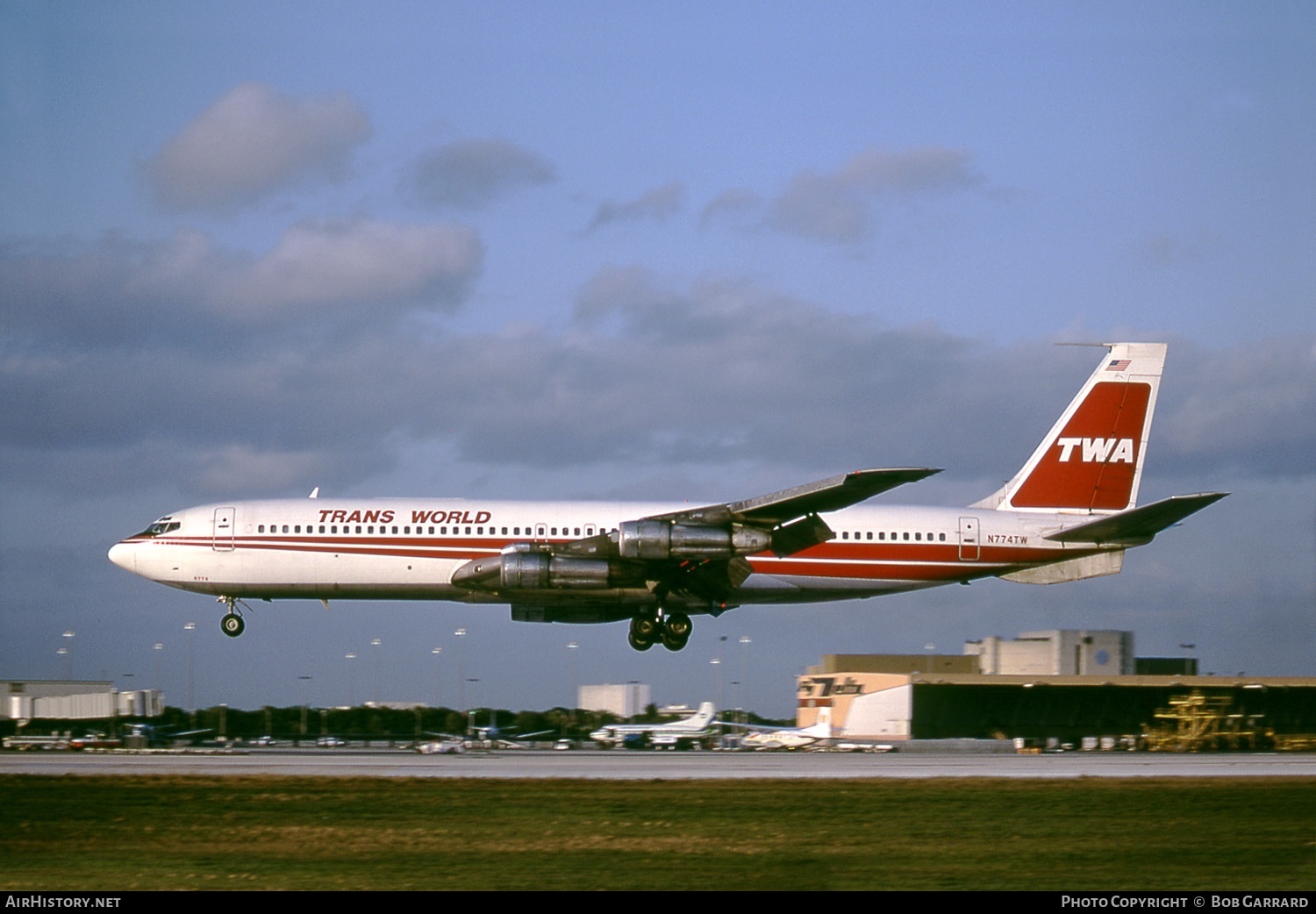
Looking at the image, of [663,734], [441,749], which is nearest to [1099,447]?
[441,749]

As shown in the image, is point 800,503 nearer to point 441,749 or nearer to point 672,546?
point 672,546

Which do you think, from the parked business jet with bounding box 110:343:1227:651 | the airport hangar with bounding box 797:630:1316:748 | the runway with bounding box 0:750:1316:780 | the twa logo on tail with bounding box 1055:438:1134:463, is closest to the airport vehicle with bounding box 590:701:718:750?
the airport hangar with bounding box 797:630:1316:748

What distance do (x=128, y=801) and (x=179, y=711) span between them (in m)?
62.3

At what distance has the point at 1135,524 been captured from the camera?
42281 mm

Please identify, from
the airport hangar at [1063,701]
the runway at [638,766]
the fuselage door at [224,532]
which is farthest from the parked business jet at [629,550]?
the airport hangar at [1063,701]

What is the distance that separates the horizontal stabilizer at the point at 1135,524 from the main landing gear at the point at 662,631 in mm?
11654

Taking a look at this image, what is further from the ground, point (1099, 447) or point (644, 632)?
point (1099, 447)

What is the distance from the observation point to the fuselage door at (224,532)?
42.8 metres

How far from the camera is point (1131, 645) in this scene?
76125 millimetres

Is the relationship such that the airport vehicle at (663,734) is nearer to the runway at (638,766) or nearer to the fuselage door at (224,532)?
the runway at (638,766)

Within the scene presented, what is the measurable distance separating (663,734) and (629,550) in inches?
1418

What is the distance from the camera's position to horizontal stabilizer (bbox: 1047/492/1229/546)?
39156mm

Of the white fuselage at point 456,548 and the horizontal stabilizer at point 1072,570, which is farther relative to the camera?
the horizontal stabilizer at point 1072,570
